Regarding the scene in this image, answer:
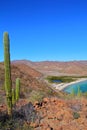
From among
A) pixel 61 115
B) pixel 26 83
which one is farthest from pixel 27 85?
pixel 61 115

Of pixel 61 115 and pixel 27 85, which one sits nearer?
pixel 61 115

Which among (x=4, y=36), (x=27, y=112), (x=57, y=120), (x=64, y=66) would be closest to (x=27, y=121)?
(x=27, y=112)

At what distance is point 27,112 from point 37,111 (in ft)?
2.94

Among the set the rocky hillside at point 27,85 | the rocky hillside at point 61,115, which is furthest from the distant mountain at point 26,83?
the rocky hillside at point 61,115

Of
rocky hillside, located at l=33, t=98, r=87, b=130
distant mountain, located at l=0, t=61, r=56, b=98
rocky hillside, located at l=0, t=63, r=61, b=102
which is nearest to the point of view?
rocky hillside, located at l=33, t=98, r=87, b=130

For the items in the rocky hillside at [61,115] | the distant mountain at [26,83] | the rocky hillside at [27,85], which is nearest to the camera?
the rocky hillside at [61,115]

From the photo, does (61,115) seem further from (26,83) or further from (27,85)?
(26,83)

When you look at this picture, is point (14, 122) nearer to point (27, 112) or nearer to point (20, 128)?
point (20, 128)

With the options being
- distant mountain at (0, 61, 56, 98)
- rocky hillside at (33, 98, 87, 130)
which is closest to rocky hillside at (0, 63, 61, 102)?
distant mountain at (0, 61, 56, 98)

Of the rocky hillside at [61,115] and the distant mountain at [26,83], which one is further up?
the distant mountain at [26,83]

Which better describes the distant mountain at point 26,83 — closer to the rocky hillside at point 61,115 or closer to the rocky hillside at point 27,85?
the rocky hillside at point 27,85

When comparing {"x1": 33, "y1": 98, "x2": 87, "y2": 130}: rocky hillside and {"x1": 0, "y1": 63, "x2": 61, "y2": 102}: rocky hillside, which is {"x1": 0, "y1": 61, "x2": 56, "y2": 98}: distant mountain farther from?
{"x1": 33, "y1": 98, "x2": 87, "y2": 130}: rocky hillside

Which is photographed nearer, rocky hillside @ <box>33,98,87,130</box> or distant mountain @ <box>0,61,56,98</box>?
rocky hillside @ <box>33,98,87,130</box>

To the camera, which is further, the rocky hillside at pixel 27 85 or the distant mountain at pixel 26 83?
the distant mountain at pixel 26 83
